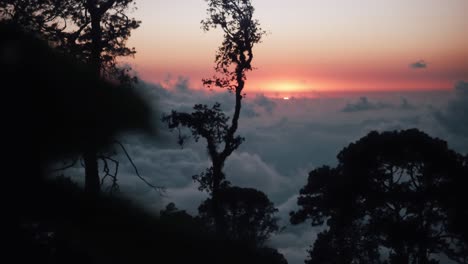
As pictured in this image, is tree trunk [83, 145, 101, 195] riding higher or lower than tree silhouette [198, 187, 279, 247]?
higher

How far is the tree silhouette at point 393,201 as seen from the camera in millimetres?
18922

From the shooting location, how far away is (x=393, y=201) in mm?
19484

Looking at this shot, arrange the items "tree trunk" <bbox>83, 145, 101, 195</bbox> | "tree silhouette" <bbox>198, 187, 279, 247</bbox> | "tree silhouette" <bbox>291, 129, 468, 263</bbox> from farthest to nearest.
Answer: "tree silhouette" <bbox>198, 187, 279, 247</bbox> → "tree silhouette" <bbox>291, 129, 468, 263</bbox> → "tree trunk" <bbox>83, 145, 101, 195</bbox>

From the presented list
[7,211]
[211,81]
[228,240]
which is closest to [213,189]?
[211,81]

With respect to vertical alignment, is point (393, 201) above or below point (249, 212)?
above

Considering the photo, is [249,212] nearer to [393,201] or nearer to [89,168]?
[393,201]

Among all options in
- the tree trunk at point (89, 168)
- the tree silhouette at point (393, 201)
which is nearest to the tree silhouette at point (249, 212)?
the tree silhouette at point (393, 201)

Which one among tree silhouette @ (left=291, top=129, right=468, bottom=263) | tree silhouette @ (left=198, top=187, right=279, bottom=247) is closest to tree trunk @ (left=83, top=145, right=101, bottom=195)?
tree silhouette @ (left=291, top=129, right=468, bottom=263)

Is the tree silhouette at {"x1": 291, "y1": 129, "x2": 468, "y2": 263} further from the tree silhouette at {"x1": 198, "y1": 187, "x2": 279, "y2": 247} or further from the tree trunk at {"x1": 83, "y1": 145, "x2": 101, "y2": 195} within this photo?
the tree trunk at {"x1": 83, "y1": 145, "x2": 101, "y2": 195}

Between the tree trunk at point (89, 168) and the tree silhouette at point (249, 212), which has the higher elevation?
the tree trunk at point (89, 168)

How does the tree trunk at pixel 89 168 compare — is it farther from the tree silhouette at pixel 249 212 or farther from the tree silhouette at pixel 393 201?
the tree silhouette at pixel 249 212

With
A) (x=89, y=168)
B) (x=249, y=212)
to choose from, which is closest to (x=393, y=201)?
(x=249, y=212)

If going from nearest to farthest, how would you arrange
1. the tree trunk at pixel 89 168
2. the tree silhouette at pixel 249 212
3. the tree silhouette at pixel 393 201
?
1. the tree trunk at pixel 89 168
2. the tree silhouette at pixel 393 201
3. the tree silhouette at pixel 249 212

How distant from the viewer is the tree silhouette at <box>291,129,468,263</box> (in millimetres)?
18922
